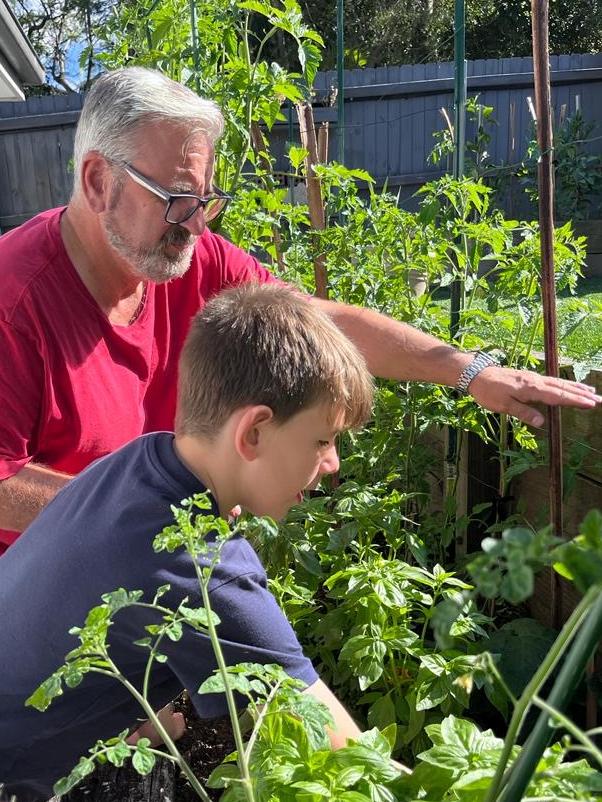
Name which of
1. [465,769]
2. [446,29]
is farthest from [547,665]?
[446,29]

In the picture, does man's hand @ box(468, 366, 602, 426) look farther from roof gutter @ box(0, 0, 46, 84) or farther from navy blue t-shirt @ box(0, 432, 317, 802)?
roof gutter @ box(0, 0, 46, 84)

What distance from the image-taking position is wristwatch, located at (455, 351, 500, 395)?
205cm

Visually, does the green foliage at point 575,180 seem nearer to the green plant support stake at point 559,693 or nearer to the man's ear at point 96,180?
the man's ear at point 96,180

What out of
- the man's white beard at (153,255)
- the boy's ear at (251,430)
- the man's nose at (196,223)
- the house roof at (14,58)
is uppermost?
the house roof at (14,58)

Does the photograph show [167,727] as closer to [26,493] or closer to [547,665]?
[26,493]

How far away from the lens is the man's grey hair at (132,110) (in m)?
2.02

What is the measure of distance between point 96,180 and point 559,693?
177 cm

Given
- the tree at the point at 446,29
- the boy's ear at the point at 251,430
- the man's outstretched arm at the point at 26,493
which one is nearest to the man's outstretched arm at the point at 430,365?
the boy's ear at the point at 251,430

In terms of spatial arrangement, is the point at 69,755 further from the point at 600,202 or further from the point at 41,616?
the point at 600,202

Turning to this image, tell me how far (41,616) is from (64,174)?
35.9 feet

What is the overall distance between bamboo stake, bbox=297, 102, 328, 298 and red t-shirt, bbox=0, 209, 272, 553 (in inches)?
23.7

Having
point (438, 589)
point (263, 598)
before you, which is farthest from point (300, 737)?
point (438, 589)

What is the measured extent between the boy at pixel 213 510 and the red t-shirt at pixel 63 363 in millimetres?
560

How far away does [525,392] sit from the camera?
73.0 inches
